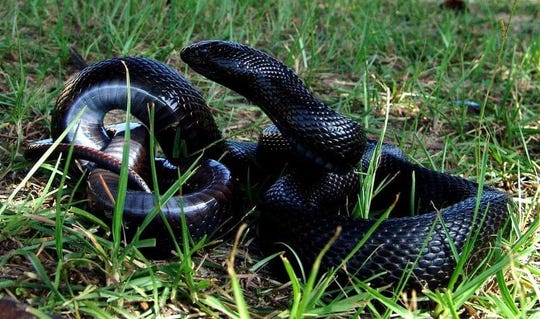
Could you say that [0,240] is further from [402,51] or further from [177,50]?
[402,51]

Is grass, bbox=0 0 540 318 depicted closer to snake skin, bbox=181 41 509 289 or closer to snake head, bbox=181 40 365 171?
snake skin, bbox=181 41 509 289

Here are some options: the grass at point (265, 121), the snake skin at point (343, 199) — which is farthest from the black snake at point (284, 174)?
the grass at point (265, 121)

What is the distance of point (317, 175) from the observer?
350 centimetres

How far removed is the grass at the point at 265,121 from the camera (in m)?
2.42

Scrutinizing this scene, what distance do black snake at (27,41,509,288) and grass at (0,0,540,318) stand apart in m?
0.14

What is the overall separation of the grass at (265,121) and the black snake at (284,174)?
0.44 ft

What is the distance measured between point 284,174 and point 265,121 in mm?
1006

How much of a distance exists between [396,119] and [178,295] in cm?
267

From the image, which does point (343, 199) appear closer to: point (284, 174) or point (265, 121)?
point (284, 174)

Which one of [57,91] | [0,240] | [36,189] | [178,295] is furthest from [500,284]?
[57,91]

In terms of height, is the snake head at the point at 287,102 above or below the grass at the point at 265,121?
above

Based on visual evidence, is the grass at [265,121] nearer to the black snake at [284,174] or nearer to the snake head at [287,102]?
the black snake at [284,174]

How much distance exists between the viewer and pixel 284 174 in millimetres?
3523

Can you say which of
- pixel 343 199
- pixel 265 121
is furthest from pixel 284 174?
pixel 265 121
